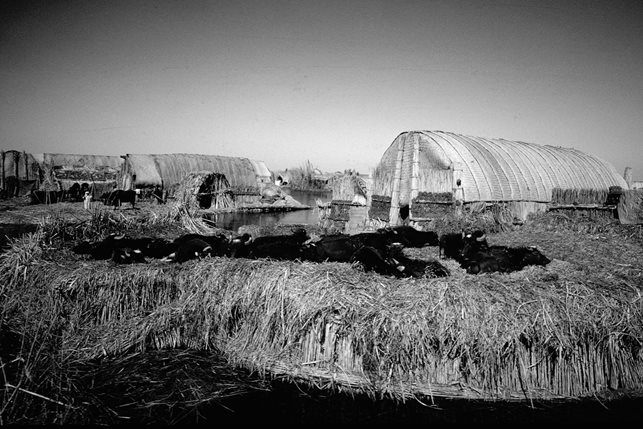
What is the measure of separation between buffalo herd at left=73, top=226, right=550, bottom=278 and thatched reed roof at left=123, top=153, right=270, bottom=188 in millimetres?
19371

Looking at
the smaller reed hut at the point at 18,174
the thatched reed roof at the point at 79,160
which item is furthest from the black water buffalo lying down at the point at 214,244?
the thatched reed roof at the point at 79,160

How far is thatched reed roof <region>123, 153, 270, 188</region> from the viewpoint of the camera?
24.7m

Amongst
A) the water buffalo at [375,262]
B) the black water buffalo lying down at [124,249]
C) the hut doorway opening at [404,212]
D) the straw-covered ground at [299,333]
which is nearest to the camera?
the straw-covered ground at [299,333]

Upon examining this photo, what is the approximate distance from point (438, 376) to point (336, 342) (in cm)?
130

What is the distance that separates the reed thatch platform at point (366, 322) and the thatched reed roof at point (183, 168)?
20.9 metres

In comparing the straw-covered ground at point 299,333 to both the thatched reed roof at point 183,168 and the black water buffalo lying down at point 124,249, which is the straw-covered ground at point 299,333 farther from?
the thatched reed roof at point 183,168

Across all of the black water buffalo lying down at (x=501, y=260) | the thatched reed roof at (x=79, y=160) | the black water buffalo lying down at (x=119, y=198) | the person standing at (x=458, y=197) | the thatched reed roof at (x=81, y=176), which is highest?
the thatched reed roof at (x=79, y=160)

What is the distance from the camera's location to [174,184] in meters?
25.8

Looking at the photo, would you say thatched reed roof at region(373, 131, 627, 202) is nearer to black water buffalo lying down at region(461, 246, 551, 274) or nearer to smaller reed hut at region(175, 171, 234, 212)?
black water buffalo lying down at region(461, 246, 551, 274)

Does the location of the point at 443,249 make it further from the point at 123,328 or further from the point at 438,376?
the point at 123,328

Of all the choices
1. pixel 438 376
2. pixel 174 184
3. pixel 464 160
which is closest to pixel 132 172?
pixel 174 184

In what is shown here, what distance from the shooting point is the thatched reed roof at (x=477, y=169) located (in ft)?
42.9

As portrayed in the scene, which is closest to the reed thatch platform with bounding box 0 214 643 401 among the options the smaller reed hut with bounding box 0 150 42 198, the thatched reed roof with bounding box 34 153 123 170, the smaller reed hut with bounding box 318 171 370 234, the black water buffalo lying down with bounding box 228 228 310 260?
the black water buffalo lying down with bounding box 228 228 310 260

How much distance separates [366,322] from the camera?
432 centimetres
